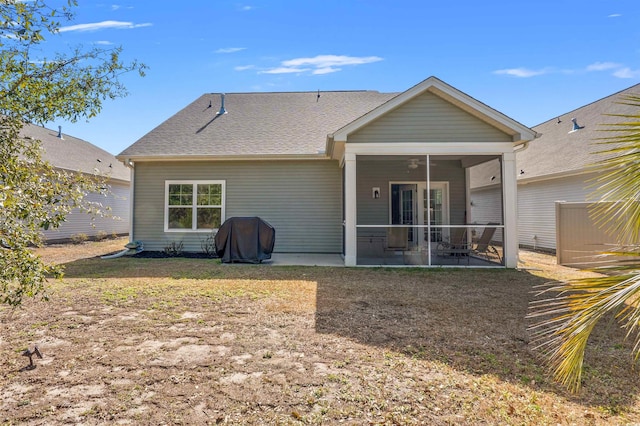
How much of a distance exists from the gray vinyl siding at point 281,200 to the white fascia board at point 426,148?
2617 mm

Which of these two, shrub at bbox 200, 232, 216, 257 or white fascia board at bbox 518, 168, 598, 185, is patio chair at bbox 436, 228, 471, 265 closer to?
white fascia board at bbox 518, 168, 598, 185

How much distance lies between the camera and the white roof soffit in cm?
769

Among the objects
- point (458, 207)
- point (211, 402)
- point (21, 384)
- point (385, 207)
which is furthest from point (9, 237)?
point (458, 207)

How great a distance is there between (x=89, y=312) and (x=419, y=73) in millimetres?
13024

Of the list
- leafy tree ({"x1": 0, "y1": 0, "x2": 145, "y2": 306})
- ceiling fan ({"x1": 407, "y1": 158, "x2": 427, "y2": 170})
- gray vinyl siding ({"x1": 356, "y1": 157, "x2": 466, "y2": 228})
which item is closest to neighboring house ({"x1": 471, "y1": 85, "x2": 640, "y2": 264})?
gray vinyl siding ({"x1": 356, "y1": 157, "x2": 466, "y2": 228})

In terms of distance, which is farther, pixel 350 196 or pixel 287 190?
pixel 287 190

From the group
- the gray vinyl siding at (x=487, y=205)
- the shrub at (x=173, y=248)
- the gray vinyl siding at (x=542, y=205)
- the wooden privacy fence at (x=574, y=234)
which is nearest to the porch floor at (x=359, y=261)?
the wooden privacy fence at (x=574, y=234)

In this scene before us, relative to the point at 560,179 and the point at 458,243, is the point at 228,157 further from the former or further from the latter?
the point at 560,179

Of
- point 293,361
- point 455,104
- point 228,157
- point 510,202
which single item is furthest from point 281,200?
point 293,361

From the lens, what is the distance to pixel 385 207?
11.1m

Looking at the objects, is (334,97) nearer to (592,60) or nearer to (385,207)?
(385,207)

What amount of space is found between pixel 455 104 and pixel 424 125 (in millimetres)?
923

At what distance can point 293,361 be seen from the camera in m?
3.19

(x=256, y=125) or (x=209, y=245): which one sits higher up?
(x=256, y=125)
